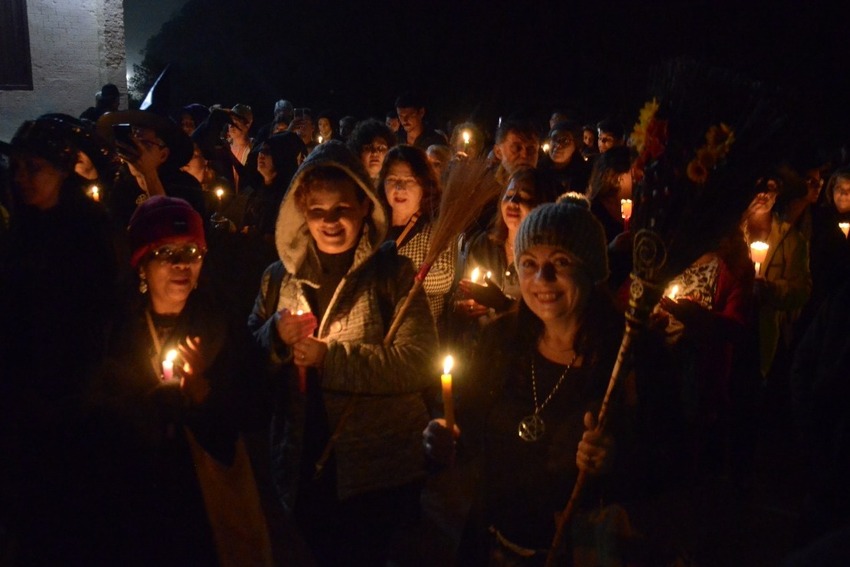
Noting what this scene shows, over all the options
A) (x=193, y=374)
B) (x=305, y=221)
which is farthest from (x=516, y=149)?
(x=193, y=374)

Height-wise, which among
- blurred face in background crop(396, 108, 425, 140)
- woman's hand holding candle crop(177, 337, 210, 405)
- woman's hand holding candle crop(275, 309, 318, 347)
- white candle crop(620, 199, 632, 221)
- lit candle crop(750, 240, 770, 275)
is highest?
blurred face in background crop(396, 108, 425, 140)

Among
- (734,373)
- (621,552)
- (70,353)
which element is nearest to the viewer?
(621,552)

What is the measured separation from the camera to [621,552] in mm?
2352

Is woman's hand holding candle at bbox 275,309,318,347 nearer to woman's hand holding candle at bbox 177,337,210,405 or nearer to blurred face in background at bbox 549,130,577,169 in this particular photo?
woman's hand holding candle at bbox 177,337,210,405

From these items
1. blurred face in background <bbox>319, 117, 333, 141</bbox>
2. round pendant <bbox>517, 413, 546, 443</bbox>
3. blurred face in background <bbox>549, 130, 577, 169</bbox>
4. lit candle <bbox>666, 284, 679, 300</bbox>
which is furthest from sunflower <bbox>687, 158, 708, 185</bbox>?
blurred face in background <bbox>319, 117, 333, 141</bbox>

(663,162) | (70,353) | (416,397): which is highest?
(663,162)

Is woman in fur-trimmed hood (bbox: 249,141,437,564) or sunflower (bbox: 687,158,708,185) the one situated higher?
sunflower (bbox: 687,158,708,185)

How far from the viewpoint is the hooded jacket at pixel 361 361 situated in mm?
3104

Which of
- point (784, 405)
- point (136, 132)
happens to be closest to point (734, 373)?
point (784, 405)

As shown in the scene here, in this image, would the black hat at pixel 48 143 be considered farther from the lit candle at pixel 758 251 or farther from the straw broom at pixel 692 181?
the lit candle at pixel 758 251

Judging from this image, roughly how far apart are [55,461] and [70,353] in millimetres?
443

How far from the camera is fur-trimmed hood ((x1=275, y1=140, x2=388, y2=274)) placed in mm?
3285

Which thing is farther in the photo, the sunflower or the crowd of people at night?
the crowd of people at night

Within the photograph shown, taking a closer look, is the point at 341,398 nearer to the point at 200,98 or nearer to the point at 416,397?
the point at 416,397
